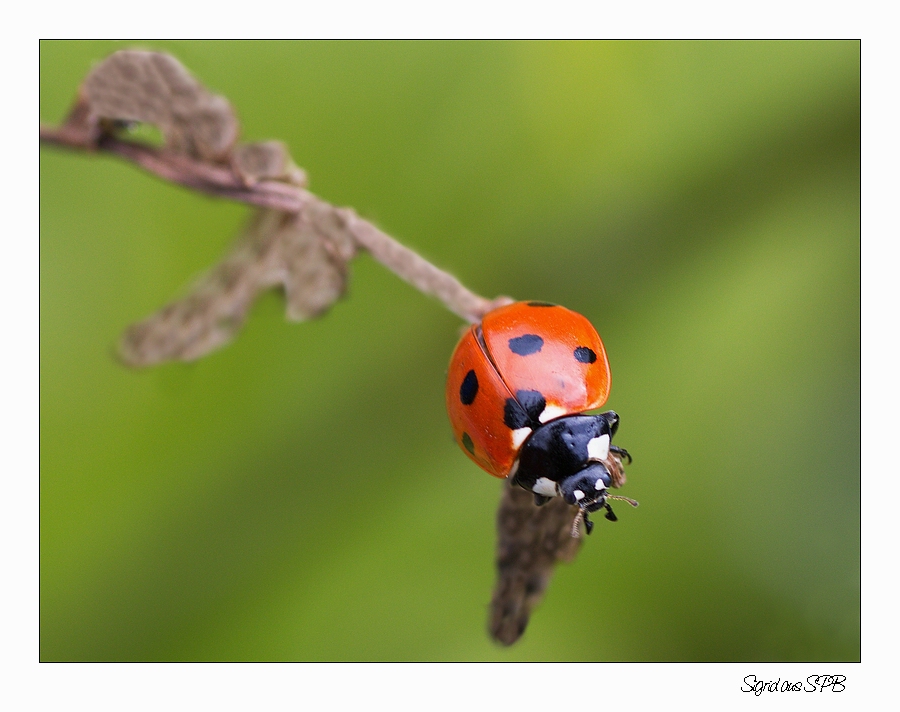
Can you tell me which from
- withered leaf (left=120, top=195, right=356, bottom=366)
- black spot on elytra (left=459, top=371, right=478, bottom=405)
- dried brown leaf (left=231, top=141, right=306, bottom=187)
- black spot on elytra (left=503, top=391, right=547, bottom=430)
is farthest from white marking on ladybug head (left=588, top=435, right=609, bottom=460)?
dried brown leaf (left=231, top=141, right=306, bottom=187)

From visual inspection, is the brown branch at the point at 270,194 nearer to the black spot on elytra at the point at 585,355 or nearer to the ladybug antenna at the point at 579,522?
the black spot on elytra at the point at 585,355

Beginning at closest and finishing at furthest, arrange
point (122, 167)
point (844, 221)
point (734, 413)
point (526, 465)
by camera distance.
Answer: point (526, 465) → point (844, 221) → point (122, 167) → point (734, 413)

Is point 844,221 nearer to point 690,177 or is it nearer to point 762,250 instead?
point 762,250

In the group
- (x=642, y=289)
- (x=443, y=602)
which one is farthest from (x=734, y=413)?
(x=443, y=602)

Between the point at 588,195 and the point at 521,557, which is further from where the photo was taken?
the point at 588,195

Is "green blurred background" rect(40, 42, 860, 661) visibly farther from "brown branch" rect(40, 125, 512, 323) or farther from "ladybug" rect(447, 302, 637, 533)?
"brown branch" rect(40, 125, 512, 323)

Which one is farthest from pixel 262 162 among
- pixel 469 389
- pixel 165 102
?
pixel 469 389
